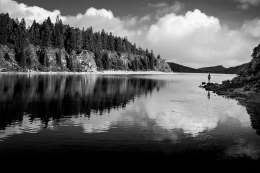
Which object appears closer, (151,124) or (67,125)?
(67,125)

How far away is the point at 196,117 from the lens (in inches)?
1091

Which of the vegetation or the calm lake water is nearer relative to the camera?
the calm lake water

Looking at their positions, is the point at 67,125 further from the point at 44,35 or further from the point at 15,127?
the point at 44,35

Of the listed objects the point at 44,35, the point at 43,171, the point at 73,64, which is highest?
the point at 44,35

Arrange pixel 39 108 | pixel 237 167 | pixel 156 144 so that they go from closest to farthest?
pixel 237 167 < pixel 156 144 < pixel 39 108

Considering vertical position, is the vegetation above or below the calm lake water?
above

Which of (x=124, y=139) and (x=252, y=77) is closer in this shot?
(x=124, y=139)

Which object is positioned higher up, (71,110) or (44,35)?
(44,35)

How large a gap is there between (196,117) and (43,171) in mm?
19433

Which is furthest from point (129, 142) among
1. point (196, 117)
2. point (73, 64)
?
point (73, 64)

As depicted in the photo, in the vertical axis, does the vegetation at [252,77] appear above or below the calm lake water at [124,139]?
above

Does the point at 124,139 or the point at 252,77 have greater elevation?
the point at 252,77

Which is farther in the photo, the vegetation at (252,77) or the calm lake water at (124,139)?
the vegetation at (252,77)

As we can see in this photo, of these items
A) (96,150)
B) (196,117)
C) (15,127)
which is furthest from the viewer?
(196,117)
